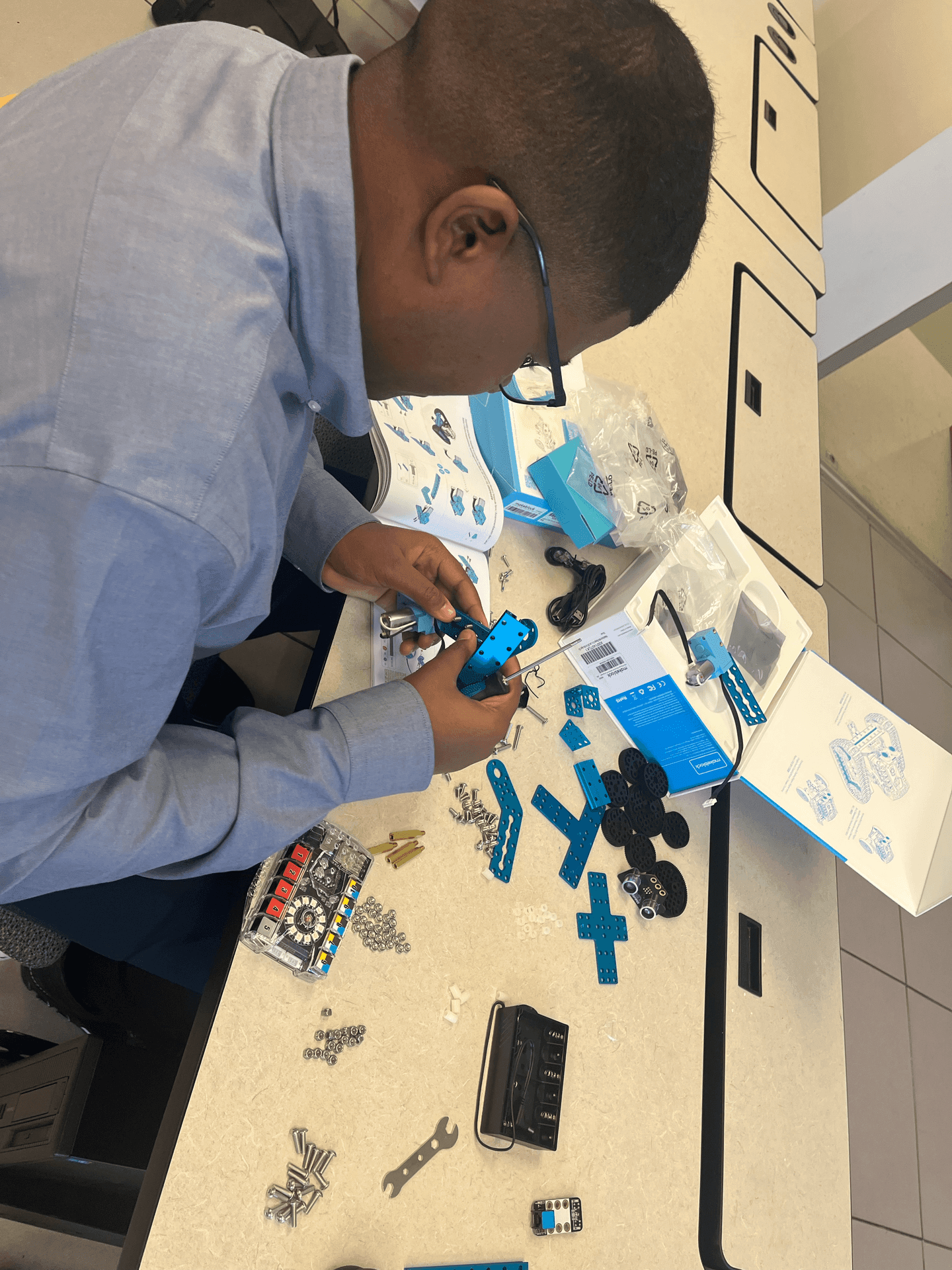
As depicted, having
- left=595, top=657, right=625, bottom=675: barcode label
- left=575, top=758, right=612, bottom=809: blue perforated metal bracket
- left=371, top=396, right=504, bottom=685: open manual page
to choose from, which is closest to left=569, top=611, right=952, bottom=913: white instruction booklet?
left=595, top=657, right=625, bottom=675: barcode label

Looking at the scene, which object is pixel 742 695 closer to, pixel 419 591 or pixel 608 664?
pixel 608 664

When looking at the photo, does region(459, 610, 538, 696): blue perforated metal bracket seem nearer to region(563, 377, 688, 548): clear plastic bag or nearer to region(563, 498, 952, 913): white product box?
region(563, 498, 952, 913): white product box

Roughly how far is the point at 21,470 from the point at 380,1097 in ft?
2.48

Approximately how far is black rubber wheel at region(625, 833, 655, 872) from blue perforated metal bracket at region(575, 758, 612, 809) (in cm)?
7

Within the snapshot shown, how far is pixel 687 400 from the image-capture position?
1.83 metres

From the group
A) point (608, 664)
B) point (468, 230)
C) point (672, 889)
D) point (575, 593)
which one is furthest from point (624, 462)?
point (468, 230)

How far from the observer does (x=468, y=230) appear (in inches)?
23.3

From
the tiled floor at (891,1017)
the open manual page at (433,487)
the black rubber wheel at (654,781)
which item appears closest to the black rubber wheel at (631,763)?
the black rubber wheel at (654,781)

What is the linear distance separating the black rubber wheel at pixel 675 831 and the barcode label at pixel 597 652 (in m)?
0.29

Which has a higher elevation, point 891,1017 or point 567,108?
point 567,108

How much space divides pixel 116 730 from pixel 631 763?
90 cm

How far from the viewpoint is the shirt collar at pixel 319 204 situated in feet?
1.94

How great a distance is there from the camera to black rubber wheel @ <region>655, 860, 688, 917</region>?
1.26 meters

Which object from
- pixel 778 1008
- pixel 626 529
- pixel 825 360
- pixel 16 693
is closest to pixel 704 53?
pixel 825 360
